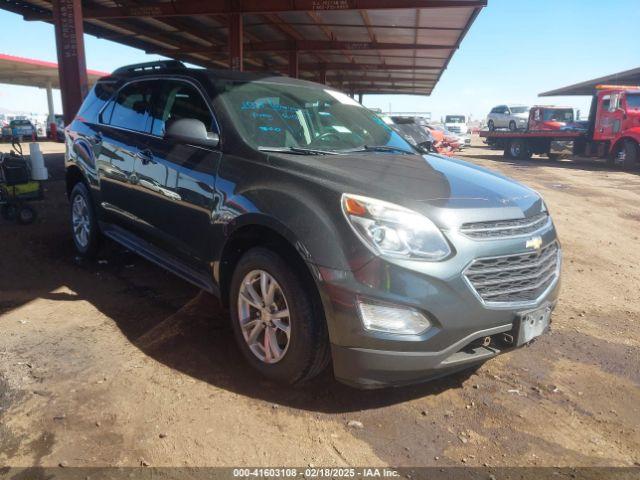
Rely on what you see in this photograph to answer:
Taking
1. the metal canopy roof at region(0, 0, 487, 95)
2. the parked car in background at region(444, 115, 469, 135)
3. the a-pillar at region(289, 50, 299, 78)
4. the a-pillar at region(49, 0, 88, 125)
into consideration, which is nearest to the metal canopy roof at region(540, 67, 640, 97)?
the parked car in background at region(444, 115, 469, 135)

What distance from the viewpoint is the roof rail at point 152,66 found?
12.8ft

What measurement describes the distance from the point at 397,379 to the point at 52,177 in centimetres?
1054

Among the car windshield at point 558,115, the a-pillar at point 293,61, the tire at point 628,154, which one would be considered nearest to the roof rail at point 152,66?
the a-pillar at point 293,61

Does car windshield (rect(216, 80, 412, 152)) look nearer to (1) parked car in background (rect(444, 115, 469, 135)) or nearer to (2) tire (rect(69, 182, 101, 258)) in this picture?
(2) tire (rect(69, 182, 101, 258))

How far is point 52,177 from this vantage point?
10.6 m

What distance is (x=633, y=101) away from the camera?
17500 mm

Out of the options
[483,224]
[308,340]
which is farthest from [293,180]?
[483,224]

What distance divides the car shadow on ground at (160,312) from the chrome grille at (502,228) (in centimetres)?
100

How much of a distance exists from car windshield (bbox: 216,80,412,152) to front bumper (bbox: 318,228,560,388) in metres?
1.21

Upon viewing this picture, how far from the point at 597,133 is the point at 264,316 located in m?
19.9

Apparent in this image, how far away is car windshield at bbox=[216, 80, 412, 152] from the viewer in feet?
10.6

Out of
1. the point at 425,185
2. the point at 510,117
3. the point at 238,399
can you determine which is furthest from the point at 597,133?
the point at 238,399

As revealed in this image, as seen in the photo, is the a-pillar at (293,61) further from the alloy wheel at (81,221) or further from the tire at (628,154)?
the alloy wheel at (81,221)

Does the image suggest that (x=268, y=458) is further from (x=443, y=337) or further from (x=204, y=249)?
(x=204, y=249)
